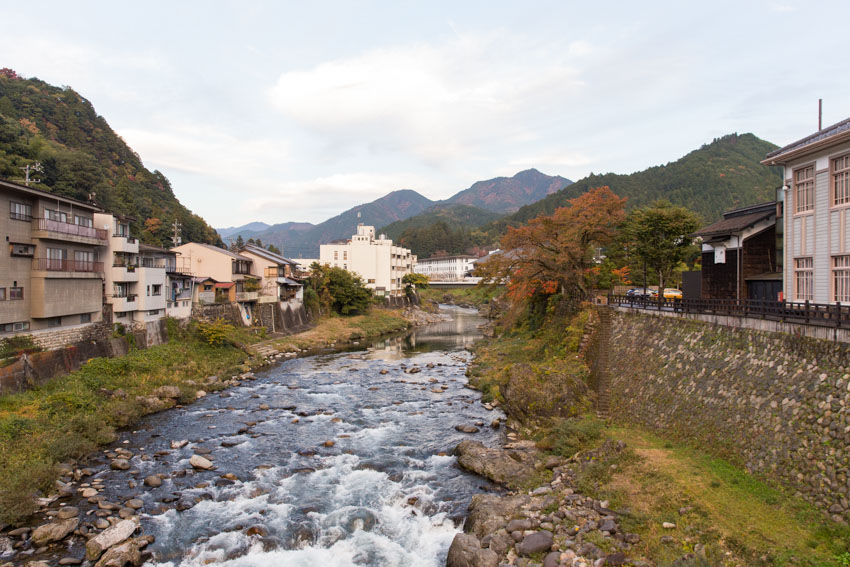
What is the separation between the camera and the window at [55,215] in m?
22.3

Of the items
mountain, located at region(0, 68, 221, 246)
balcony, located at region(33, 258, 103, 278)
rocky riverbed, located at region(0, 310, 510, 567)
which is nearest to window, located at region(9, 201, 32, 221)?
balcony, located at region(33, 258, 103, 278)

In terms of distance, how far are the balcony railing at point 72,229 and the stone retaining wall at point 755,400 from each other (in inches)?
1099

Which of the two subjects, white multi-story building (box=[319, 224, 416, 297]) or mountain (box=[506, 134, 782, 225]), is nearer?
white multi-story building (box=[319, 224, 416, 297])

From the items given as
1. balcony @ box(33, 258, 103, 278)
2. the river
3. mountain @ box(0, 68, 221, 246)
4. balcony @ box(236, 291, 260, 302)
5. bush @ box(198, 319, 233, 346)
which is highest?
mountain @ box(0, 68, 221, 246)

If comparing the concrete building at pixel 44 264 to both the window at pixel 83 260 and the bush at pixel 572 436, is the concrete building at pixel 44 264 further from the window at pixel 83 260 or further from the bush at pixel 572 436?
the bush at pixel 572 436

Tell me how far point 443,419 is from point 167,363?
17212mm

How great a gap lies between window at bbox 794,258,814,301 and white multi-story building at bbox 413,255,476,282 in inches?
3491

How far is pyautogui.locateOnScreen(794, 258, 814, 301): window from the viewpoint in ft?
49.1

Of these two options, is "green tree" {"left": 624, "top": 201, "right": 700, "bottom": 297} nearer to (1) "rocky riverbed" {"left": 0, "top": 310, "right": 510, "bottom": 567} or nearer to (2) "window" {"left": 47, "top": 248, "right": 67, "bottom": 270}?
(1) "rocky riverbed" {"left": 0, "top": 310, "right": 510, "bottom": 567}

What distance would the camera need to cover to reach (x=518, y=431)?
1859cm

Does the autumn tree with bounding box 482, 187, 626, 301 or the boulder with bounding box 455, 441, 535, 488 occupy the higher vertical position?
the autumn tree with bounding box 482, 187, 626, 301

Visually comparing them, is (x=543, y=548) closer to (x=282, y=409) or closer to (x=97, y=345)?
(x=282, y=409)

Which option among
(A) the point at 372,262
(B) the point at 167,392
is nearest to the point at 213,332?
(B) the point at 167,392

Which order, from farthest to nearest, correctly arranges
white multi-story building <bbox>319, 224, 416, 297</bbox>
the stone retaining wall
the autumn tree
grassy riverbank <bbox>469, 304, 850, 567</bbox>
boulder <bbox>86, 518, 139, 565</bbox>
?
white multi-story building <bbox>319, 224, 416, 297</bbox> → the autumn tree → boulder <bbox>86, 518, 139, 565</bbox> → the stone retaining wall → grassy riverbank <bbox>469, 304, 850, 567</bbox>
